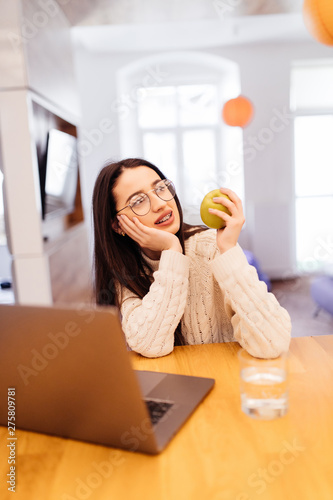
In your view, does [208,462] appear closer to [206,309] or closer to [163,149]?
[206,309]

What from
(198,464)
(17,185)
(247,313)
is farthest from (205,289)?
(17,185)

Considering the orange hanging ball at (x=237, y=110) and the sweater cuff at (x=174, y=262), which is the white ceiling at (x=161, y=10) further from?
the sweater cuff at (x=174, y=262)

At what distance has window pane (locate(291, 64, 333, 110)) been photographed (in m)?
5.66

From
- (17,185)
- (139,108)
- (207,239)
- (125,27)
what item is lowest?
(207,239)

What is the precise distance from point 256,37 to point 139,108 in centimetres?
172

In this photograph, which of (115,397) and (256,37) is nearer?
(115,397)

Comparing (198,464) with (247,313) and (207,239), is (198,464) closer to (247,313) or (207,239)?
(247,313)

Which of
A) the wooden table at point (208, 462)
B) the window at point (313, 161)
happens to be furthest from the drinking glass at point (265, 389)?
the window at point (313, 161)

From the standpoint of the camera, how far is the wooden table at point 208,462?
0.60 m

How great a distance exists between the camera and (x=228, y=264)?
113 cm

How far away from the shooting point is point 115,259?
1451 millimetres

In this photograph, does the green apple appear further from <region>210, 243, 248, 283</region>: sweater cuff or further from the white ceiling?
the white ceiling

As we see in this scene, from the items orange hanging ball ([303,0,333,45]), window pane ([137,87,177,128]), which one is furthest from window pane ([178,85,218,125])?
orange hanging ball ([303,0,333,45])

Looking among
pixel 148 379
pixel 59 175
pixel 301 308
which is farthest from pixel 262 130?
pixel 148 379
